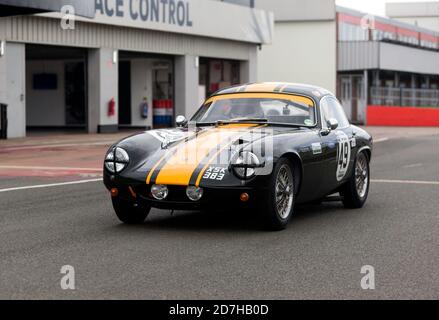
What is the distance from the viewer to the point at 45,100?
36.0 m

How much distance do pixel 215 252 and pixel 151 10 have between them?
82.3 feet

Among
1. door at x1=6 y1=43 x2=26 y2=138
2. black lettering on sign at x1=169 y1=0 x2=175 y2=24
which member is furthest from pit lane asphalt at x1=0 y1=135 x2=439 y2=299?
black lettering on sign at x1=169 y1=0 x2=175 y2=24

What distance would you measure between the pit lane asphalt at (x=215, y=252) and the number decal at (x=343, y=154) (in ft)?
1.57

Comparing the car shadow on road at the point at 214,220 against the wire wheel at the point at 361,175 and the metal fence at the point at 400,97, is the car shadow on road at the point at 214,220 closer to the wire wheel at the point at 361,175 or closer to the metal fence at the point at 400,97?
Result: the wire wheel at the point at 361,175

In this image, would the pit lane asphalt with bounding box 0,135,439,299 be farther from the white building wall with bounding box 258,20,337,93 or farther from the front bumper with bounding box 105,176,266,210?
the white building wall with bounding box 258,20,337,93

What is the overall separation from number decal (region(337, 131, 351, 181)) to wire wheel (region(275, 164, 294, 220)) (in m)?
1.26

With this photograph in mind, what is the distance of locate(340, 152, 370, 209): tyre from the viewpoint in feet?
32.5

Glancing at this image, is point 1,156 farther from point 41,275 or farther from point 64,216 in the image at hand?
point 41,275

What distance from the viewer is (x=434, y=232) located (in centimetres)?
829

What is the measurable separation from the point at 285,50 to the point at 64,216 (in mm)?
40226

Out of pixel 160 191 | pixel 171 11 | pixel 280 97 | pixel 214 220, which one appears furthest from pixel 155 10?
pixel 160 191

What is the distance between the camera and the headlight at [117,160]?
26.7ft

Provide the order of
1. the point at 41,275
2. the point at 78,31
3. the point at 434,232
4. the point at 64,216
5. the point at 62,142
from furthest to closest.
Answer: the point at 78,31
the point at 62,142
the point at 64,216
the point at 434,232
the point at 41,275
